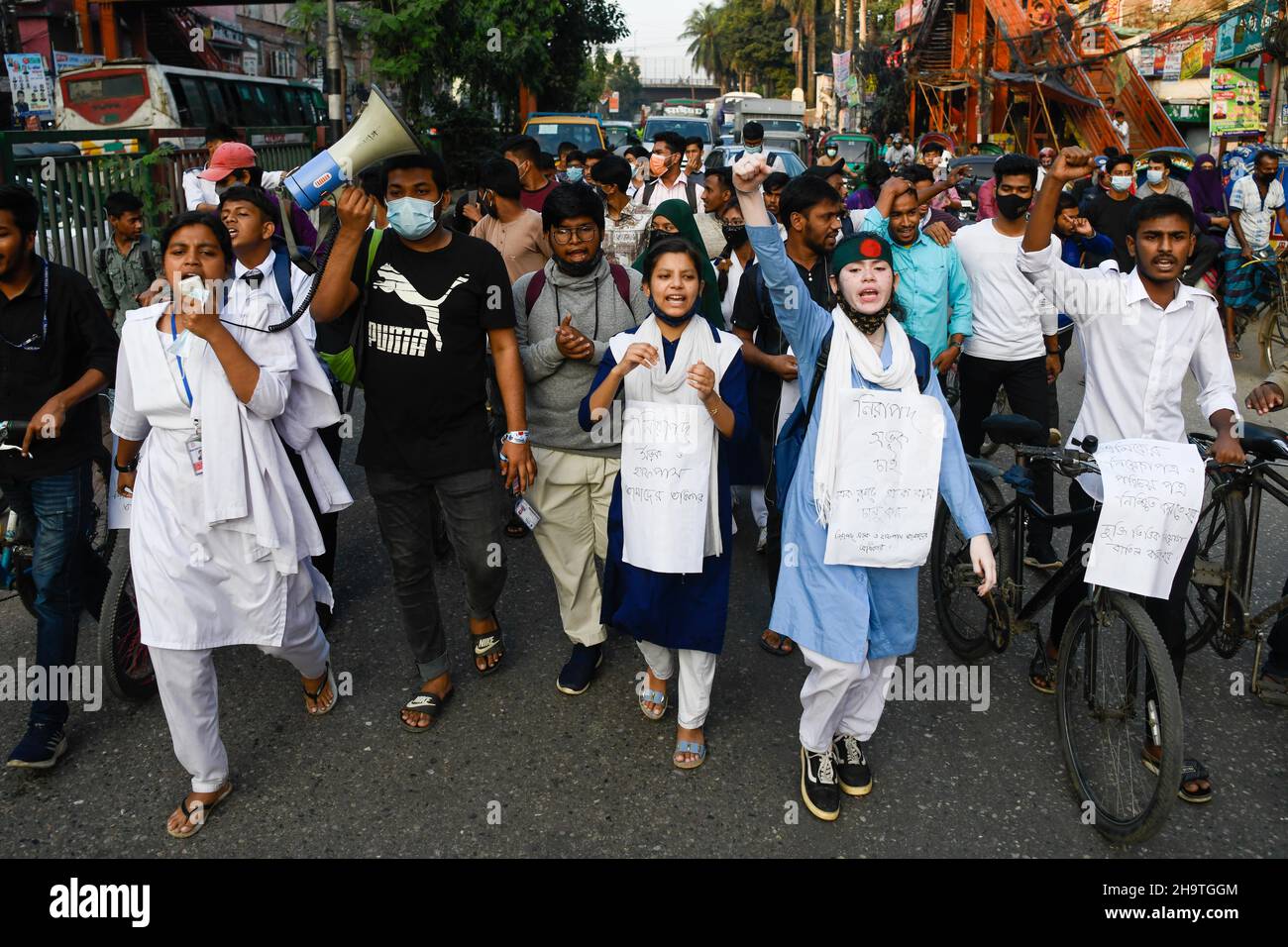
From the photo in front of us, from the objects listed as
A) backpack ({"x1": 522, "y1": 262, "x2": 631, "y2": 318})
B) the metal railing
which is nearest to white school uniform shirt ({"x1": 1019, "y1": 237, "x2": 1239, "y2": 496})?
backpack ({"x1": 522, "y1": 262, "x2": 631, "y2": 318})

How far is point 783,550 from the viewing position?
331cm

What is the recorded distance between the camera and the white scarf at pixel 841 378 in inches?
121

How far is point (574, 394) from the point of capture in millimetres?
4000

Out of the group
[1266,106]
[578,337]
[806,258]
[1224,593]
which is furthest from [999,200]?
[1266,106]

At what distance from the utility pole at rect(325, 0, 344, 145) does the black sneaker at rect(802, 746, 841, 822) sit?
1844cm

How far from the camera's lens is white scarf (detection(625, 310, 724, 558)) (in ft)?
11.5

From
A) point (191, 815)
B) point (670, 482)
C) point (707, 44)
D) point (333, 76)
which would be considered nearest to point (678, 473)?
point (670, 482)

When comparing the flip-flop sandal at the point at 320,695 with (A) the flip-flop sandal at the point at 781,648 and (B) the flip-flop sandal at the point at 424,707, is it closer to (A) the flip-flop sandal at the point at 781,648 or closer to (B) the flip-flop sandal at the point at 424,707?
(B) the flip-flop sandal at the point at 424,707

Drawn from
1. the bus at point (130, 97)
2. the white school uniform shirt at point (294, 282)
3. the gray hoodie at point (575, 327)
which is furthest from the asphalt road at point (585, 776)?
the bus at point (130, 97)

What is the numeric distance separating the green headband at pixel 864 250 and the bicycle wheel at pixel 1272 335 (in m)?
7.61

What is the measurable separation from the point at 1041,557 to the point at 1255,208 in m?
7.60

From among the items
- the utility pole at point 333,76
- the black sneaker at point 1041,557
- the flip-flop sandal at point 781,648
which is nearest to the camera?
the flip-flop sandal at point 781,648

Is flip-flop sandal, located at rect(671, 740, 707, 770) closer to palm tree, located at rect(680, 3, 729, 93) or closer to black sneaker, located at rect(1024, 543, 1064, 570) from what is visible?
black sneaker, located at rect(1024, 543, 1064, 570)

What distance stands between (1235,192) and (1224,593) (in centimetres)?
824
